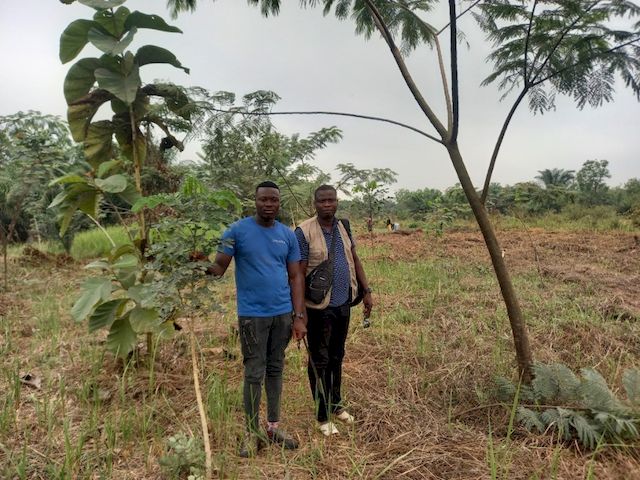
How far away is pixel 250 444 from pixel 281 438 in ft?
1.05

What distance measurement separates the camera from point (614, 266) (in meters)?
8.36

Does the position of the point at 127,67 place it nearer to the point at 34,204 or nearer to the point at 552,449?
the point at 552,449

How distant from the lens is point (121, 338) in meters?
3.30

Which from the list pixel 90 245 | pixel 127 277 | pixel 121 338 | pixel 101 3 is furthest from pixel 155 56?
pixel 90 245

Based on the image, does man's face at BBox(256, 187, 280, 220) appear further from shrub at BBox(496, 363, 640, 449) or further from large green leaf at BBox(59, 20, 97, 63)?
large green leaf at BBox(59, 20, 97, 63)

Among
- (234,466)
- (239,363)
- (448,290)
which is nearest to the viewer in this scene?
(234,466)

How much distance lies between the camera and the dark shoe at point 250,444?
243cm

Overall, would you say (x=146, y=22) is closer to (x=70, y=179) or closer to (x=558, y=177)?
(x=70, y=179)

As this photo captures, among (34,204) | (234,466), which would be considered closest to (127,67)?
(234,466)

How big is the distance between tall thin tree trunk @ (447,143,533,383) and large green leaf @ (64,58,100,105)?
2925mm

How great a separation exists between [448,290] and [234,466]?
15.3ft

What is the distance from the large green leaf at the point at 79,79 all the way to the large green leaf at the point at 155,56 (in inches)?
13.4

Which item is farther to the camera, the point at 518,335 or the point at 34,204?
the point at 34,204

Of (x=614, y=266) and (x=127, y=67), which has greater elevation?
(x=127, y=67)
